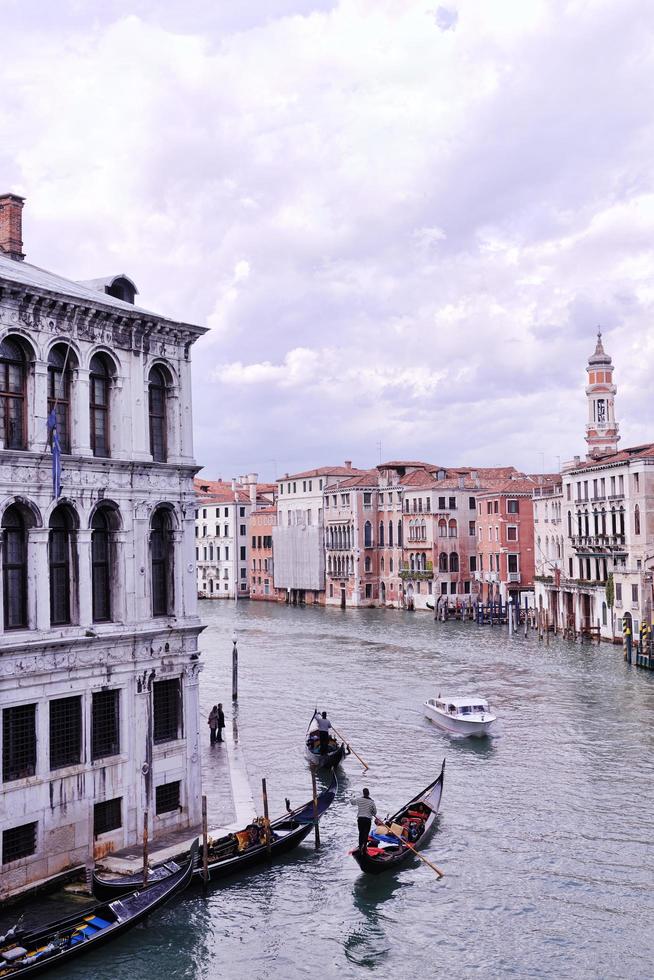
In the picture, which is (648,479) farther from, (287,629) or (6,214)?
(6,214)

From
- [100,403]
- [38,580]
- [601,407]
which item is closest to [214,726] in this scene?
[38,580]

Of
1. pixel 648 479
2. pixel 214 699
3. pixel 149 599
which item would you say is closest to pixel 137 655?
pixel 149 599

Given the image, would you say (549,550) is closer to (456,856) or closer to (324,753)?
(324,753)

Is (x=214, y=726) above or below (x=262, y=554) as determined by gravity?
below

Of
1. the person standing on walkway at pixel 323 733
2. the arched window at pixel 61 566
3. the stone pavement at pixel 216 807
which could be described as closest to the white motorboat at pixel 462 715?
the person standing on walkway at pixel 323 733

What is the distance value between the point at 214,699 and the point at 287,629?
29.5 metres

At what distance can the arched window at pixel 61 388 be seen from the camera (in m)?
18.3

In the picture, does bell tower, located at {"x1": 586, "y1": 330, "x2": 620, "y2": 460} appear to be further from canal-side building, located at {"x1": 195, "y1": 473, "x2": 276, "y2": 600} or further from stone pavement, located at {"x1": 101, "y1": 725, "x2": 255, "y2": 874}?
stone pavement, located at {"x1": 101, "y1": 725, "x2": 255, "y2": 874}

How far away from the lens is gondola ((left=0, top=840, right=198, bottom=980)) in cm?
1473

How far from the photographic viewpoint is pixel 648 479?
52.0m

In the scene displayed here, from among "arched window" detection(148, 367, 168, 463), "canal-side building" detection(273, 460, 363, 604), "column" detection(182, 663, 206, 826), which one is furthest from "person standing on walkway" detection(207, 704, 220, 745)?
"canal-side building" detection(273, 460, 363, 604)

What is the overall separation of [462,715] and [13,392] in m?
19.1

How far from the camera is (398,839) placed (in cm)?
2045

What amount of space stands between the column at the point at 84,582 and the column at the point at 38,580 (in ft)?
2.32
